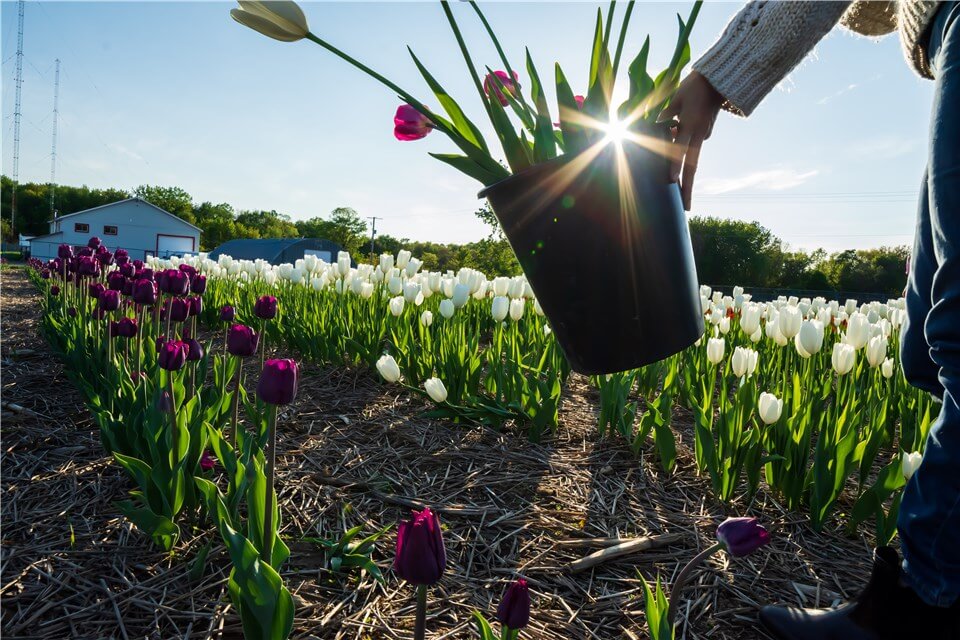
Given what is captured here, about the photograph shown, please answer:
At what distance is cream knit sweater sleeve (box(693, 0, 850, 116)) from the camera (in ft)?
3.71

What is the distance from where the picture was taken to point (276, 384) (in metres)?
Answer: 1.01

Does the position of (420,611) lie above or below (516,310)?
below

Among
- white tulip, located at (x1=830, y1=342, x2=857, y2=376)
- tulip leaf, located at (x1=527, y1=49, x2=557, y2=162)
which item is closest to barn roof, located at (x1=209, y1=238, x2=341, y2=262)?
white tulip, located at (x1=830, y1=342, x2=857, y2=376)

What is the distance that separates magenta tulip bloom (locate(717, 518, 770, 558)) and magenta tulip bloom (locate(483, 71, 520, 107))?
938 mm

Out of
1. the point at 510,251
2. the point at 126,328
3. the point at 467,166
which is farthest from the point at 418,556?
the point at 510,251

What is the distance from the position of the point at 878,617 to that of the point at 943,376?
1.57 feet

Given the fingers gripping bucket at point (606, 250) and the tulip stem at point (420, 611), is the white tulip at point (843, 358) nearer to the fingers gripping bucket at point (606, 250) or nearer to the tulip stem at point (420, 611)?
the fingers gripping bucket at point (606, 250)

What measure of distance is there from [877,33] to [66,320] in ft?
12.6

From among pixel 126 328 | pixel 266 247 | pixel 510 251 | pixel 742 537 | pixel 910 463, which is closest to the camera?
Result: pixel 742 537

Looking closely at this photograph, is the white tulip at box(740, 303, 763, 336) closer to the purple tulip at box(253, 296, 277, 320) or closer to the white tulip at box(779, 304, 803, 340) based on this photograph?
the white tulip at box(779, 304, 803, 340)

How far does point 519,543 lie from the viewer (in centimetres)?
143

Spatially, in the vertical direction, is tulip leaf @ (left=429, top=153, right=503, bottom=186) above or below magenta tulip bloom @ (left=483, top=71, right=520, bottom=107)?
below

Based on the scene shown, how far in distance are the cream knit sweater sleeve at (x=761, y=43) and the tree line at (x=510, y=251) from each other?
43 cm

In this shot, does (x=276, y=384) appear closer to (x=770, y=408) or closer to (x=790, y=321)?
(x=770, y=408)
